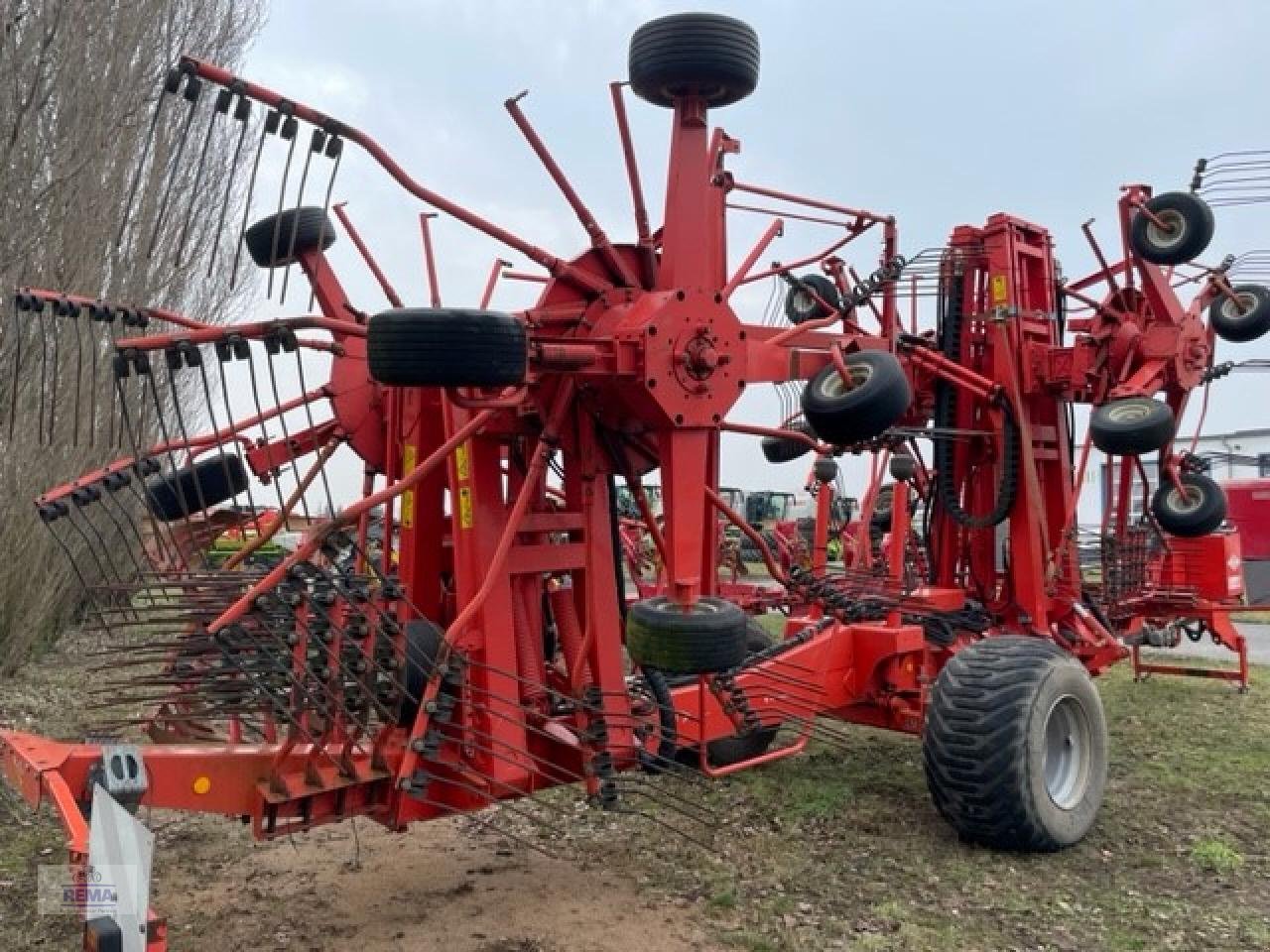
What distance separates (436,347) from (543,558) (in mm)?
1229

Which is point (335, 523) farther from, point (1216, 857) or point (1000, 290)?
point (1000, 290)

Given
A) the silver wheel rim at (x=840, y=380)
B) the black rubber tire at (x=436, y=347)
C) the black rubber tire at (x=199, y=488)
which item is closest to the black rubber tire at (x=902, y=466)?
the silver wheel rim at (x=840, y=380)

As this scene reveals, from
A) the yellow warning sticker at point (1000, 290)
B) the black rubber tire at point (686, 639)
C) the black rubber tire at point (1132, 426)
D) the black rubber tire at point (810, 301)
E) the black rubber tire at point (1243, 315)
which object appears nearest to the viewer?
the black rubber tire at point (686, 639)

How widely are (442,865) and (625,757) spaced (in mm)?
1105

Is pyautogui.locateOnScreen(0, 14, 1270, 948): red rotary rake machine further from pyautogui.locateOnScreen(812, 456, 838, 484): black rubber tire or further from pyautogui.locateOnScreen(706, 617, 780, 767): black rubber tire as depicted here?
pyautogui.locateOnScreen(812, 456, 838, 484): black rubber tire

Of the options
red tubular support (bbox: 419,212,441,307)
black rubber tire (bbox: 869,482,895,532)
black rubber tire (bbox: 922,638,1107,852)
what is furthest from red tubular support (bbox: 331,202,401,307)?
black rubber tire (bbox: 869,482,895,532)

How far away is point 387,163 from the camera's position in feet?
11.7

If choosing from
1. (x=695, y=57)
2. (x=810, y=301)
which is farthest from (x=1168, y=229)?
(x=695, y=57)

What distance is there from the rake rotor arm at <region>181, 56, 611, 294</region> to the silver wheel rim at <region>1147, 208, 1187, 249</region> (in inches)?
146

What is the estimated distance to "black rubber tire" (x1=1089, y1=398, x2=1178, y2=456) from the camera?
5.41 metres

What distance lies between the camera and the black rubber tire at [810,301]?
643 centimetres

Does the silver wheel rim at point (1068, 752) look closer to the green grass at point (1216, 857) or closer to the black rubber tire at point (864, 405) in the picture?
the green grass at point (1216, 857)

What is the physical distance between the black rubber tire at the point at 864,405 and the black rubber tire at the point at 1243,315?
408 centimetres

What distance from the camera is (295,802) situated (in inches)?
131
